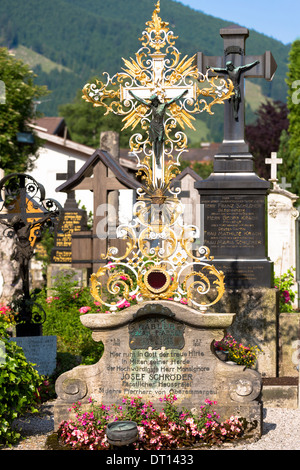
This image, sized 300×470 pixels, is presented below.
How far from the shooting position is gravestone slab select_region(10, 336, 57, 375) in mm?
10352

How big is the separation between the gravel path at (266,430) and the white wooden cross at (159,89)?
319cm

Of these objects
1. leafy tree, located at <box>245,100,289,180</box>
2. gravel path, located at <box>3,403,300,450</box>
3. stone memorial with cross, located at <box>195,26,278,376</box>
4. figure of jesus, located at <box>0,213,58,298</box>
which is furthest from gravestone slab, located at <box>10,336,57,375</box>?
leafy tree, located at <box>245,100,289,180</box>

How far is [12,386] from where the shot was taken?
25.4ft

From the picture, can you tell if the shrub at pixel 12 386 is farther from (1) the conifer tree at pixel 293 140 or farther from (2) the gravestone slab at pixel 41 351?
(1) the conifer tree at pixel 293 140

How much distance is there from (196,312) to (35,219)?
3.99 m

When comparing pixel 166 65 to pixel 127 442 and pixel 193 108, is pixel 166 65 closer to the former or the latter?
pixel 193 108

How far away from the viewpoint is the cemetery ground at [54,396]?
7848 mm

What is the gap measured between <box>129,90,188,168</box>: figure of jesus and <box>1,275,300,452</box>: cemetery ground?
260cm

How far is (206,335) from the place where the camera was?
8.06m

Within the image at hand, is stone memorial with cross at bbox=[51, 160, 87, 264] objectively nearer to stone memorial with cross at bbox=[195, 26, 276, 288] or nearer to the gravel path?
stone memorial with cross at bbox=[195, 26, 276, 288]

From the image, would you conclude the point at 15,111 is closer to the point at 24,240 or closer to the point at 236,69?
the point at 236,69

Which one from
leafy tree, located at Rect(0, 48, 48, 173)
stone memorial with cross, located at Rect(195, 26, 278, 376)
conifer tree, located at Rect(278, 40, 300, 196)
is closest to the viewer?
stone memorial with cross, located at Rect(195, 26, 278, 376)

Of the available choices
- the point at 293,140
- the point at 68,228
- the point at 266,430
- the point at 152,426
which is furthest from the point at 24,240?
the point at 293,140

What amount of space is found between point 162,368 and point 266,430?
1.44 meters
